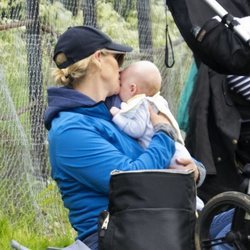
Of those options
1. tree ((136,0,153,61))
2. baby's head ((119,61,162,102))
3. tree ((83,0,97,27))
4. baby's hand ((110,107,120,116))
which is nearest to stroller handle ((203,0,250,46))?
baby's head ((119,61,162,102))

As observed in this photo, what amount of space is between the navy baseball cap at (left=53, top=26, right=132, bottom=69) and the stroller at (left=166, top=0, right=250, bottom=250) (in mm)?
339

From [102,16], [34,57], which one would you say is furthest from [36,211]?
[102,16]

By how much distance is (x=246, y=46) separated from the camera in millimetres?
4133

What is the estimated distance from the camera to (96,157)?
3.97 meters

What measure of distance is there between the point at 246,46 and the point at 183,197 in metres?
0.79

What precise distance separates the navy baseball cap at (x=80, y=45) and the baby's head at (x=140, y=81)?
0.11m

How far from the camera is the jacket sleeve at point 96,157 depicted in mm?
3963

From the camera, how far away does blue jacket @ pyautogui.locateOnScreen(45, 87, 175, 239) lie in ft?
13.0

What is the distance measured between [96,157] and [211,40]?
0.75 meters

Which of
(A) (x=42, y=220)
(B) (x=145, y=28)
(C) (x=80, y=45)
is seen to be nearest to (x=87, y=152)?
(C) (x=80, y=45)

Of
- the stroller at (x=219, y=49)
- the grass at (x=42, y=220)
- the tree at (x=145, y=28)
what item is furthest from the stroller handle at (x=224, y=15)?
the tree at (x=145, y=28)

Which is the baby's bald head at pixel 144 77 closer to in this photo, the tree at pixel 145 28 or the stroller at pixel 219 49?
the stroller at pixel 219 49

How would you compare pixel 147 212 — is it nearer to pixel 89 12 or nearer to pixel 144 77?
pixel 144 77

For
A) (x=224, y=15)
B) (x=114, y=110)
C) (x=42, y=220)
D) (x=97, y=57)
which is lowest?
(x=42, y=220)
